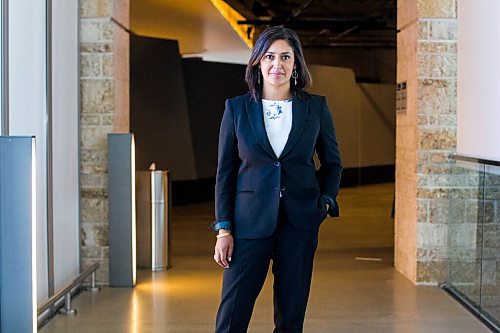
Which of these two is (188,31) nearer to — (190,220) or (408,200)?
(190,220)

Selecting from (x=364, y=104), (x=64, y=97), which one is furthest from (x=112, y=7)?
(x=364, y=104)

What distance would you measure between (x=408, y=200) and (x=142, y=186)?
2299 mm

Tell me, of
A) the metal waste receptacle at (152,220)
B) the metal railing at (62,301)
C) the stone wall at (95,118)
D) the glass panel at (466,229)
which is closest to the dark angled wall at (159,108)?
the metal waste receptacle at (152,220)

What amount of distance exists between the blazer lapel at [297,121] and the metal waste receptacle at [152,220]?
4.56m

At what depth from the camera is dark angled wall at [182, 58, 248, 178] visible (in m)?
15.6

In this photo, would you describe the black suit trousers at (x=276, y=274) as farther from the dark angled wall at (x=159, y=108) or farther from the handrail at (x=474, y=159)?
the dark angled wall at (x=159, y=108)

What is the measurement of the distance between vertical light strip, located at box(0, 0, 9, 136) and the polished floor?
1.37 meters

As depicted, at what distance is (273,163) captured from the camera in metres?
3.58

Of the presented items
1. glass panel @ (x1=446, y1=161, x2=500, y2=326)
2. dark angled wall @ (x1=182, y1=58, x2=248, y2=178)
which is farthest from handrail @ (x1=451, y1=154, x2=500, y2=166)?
dark angled wall @ (x1=182, y1=58, x2=248, y2=178)

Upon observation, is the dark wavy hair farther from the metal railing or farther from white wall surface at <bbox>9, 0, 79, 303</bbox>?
the metal railing

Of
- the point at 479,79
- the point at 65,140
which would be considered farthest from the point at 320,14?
the point at 65,140

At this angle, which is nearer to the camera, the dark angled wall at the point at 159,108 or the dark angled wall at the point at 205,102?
the dark angled wall at the point at 159,108

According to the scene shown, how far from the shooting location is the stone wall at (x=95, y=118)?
714cm

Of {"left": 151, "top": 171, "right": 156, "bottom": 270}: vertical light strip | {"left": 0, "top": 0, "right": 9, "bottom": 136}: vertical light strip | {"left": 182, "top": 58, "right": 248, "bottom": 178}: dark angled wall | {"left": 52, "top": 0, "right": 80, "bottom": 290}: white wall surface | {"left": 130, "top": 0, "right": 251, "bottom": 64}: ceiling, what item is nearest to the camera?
{"left": 0, "top": 0, "right": 9, "bottom": 136}: vertical light strip
